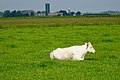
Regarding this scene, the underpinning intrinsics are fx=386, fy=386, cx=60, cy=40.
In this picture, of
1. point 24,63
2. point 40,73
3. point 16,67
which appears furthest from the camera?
point 24,63

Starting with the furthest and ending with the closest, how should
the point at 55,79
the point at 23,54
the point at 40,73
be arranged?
the point at 23,54 → the point at 40,73 → the point at 55,79

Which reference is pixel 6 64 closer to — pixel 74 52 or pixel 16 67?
pixel 16 67

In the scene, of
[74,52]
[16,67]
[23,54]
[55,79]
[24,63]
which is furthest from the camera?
[23,54]

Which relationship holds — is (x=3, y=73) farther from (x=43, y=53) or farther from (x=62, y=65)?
(x=43, y=53)

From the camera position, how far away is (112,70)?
14797 mm

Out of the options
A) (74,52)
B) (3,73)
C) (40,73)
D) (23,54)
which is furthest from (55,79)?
(23,54)

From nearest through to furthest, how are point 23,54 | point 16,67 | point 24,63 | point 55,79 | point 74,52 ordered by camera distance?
1. point 55,79
2. point 16,67
3. point 24,63
4. point 74,52
5. point 23,54

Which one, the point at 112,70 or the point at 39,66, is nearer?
the point at 112,70

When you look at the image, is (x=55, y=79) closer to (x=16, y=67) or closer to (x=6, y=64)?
(x=16, y=67)

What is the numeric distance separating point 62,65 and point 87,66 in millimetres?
1103

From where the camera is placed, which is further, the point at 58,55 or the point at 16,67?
the point at 58,55

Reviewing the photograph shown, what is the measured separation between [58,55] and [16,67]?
367cm

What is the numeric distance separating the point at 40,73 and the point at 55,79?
1.24 meters

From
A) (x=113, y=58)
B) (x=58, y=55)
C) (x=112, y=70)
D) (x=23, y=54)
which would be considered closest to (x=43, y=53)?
(x=23, y=54)
